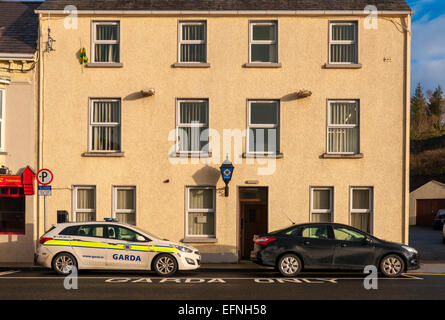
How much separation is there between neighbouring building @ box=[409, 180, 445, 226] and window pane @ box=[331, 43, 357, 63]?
31.6 metres

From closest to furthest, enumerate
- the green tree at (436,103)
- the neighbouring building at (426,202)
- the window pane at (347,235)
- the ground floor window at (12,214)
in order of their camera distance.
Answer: the window pane at (347,235), the ground floor window at (12,214), the neighbouring building at (426,202), the green tree at (436,103)

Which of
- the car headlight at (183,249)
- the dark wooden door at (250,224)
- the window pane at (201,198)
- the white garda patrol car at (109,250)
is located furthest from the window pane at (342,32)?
the white garda patrol car at (109,250)

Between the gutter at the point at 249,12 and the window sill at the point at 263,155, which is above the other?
the gutter at the point at 249,12

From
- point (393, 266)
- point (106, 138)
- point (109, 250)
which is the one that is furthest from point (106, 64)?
point (393, 266)

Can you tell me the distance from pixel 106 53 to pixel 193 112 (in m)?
3.86

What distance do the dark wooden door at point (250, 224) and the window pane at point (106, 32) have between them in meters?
7.92

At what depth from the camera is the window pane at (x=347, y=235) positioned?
14.2 meters

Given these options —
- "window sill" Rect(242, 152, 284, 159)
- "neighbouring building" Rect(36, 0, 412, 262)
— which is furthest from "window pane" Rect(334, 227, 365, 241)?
"window sill" Rect(242, 152, 284, 159)

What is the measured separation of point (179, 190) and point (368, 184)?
679 centimetres

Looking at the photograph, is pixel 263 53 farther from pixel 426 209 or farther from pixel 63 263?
pixel 426 209

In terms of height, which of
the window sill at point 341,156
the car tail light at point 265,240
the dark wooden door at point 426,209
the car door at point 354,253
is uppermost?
the window sill at point 341,156

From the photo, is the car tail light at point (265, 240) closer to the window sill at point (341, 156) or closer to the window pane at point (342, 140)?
the window sill at point (341, 156)

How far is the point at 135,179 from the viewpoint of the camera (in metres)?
17.5

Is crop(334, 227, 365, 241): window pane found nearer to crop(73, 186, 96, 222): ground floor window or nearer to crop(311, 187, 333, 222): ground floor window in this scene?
crop(311, 187, 333, 222): ground floor window
